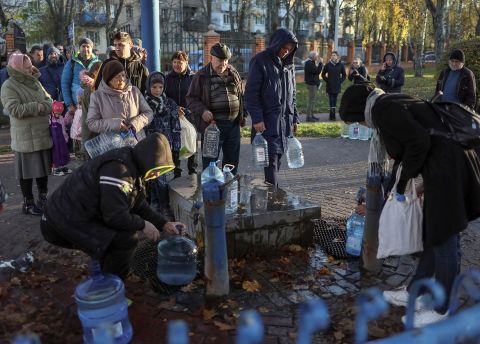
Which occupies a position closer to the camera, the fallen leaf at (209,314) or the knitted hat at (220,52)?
the fallen leaf at (209,314)

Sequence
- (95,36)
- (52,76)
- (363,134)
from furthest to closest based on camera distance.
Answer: (95,36) → (363,134) → (52,76)

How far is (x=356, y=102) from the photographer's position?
3.49 m

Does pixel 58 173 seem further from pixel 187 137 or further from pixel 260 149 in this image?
pixel 260 149

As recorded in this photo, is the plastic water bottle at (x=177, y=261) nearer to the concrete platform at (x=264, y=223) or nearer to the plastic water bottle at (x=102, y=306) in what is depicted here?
the concrete platform at (x=264, y=223)

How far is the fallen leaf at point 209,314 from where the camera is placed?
142 inches

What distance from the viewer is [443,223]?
3.20 metres

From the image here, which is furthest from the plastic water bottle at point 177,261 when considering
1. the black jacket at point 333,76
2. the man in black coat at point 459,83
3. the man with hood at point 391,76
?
the black jacket at point 333,76

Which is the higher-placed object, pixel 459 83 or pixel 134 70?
pixel 134 70

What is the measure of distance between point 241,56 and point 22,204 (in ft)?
61.8

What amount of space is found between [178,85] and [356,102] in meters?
3.76

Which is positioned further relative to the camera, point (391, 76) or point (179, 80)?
point (391, 76)

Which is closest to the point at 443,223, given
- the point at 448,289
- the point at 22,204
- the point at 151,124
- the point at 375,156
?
the point at 448,289

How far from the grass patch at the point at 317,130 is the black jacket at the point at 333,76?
1.79m

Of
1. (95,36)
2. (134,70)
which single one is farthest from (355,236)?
(95,36)
